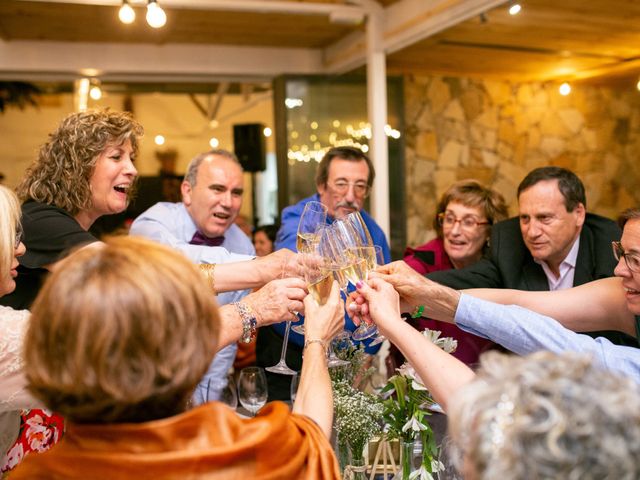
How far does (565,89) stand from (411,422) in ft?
17.1

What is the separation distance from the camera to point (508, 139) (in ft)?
20.9

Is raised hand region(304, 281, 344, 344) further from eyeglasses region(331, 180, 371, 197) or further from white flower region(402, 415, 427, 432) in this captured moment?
eyeglasses region(331, 180, 371, 197)

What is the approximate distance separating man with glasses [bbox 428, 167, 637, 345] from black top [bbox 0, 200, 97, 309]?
1426 mm

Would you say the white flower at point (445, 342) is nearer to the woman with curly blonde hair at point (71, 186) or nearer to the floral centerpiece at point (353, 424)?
the floral centerpiece at point (353, 424)

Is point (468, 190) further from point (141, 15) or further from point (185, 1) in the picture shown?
point (141, 15)

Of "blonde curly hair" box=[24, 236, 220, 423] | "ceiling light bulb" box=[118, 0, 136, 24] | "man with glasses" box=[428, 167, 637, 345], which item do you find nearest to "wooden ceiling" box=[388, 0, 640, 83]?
"man with glasses" box=[428, 167, 637, 345]

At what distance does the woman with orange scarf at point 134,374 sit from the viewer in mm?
994

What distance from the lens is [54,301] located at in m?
1.03

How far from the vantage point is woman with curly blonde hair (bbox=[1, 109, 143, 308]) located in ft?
6.84

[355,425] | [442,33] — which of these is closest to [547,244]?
→ [355,425]

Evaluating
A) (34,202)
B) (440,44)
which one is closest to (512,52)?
(440,44)

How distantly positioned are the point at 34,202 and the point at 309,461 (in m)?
1.53

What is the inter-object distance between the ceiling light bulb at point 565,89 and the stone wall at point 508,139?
0.06 m

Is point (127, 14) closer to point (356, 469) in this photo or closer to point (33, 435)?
point (33, 435)
